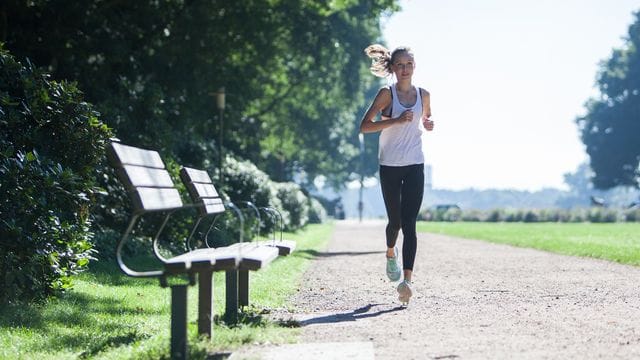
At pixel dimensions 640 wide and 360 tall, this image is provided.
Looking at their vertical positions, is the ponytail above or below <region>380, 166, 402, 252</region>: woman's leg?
above

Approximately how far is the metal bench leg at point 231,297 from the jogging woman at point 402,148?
1575 millimetres

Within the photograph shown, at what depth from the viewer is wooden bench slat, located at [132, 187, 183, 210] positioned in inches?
184


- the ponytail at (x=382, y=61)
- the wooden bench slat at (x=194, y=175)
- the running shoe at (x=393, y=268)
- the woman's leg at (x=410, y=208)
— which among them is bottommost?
the running shoe at (x=393, y=268)

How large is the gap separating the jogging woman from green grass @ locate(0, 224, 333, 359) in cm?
121

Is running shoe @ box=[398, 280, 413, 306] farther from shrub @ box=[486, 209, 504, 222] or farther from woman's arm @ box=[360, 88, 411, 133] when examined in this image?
shrub @ box=[486, 209, 504, 222]

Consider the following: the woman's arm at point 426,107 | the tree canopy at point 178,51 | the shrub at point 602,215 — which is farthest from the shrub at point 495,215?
the woman's arm at point 426,107

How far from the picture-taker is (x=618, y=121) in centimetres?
6297

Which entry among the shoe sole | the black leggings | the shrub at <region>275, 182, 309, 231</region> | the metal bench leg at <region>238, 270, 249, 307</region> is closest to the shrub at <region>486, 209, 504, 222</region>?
the shrub at <region>275, 182, 309, 231</region>

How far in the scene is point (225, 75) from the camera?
2283 centimetres

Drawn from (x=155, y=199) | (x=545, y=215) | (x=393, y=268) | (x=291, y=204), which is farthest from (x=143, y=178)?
(x=545, y=215)

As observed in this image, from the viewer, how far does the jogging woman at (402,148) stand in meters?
7.27

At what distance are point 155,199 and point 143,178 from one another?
0.14 m

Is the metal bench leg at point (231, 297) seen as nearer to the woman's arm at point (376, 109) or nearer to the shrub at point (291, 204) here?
the woman's arm at point (376, 109)

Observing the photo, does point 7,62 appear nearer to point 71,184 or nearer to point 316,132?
point 71,184
